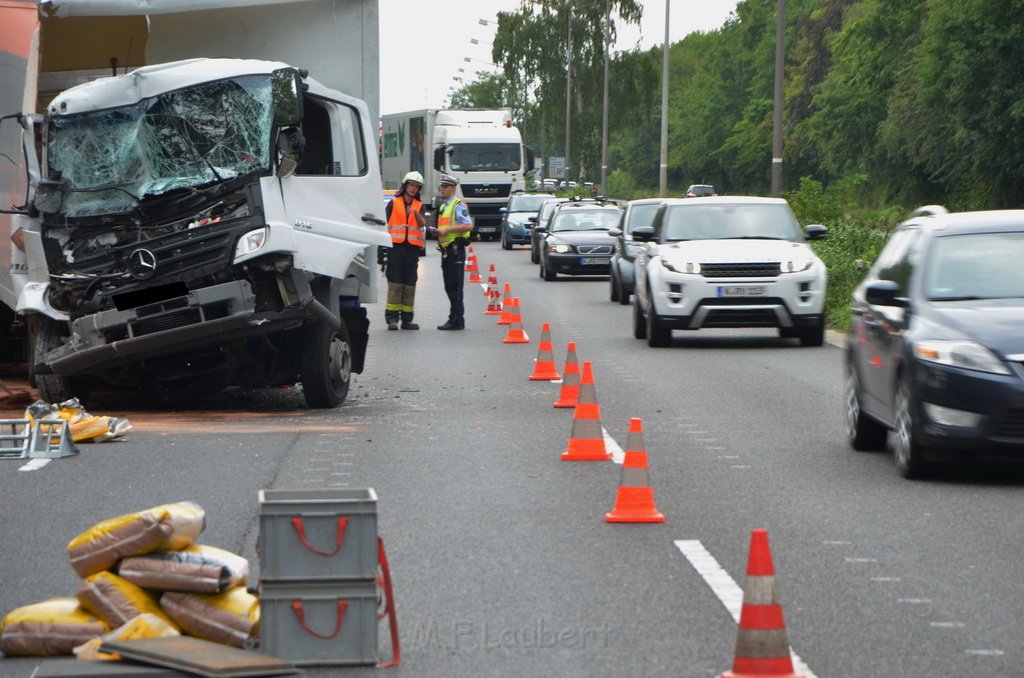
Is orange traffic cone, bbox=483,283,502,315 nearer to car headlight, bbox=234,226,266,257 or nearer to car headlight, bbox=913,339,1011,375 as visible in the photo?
car headlight, bbox=234,226,266,257

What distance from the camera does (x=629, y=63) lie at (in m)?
96.2

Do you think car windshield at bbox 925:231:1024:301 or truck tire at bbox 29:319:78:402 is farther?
truck tire at bbox 29:319:78:402

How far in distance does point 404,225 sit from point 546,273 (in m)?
14.6

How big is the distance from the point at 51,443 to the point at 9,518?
2.84 metres

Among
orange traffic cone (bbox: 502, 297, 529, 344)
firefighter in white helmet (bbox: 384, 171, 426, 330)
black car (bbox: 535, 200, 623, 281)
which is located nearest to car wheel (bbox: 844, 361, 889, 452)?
orange traffic cone (bbox: 502, 297, 529, 344)

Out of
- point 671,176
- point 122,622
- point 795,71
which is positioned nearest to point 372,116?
point 122,622

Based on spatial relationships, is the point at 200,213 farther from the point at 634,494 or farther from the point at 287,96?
the point at 634,494

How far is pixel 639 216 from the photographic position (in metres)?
30.8

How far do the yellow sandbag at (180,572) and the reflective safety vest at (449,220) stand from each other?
694 inches

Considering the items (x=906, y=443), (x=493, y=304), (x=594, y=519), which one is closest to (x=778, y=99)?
(x=493, y=304)

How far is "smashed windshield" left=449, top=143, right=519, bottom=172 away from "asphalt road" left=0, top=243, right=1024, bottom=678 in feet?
137

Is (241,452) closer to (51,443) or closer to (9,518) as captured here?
(51,443)

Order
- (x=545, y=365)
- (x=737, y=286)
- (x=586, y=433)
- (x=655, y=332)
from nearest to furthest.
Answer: (x=586, y=433) → (x=545, y=365) → (x=737, y=286) → (x=655, y=332)

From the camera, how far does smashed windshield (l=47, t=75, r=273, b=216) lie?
1398 centimetres
